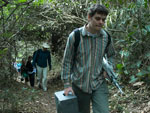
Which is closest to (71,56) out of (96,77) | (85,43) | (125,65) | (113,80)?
(85,43)

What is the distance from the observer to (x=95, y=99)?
8.68 feet

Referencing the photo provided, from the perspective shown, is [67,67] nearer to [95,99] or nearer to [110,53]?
[95,99]

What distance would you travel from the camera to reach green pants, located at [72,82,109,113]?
102 inches

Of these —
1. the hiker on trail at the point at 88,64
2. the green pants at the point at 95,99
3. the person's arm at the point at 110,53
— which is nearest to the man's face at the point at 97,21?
the hiker on trail at the point at 88,64

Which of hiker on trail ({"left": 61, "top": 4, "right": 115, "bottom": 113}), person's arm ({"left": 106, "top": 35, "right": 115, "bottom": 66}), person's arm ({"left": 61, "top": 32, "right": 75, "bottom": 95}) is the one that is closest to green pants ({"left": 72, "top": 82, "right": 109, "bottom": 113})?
hiker on trail ({"left": 61, "top": 4, "right": 115, "bottom": 113})

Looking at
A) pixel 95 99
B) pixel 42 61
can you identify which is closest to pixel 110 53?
pixel 95 99

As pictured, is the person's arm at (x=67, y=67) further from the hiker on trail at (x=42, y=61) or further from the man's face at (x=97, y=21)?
the hiker on trail at (x=42, y=61)

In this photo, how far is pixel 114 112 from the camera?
474cm

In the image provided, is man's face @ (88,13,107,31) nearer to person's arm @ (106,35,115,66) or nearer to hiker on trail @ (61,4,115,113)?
hiker on trail @ (61,4,115,113)

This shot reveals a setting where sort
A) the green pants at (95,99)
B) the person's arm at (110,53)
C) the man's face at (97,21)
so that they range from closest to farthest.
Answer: the man's face at (97,21) → the green pants at (95,99) → the person's arm at (110,53)

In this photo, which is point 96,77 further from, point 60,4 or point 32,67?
point 32,67

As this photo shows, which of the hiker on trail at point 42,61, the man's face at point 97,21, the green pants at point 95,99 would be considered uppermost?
the man's face at point 97,21

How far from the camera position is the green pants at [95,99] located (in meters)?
2.58

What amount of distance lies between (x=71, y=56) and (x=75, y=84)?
0.41m
